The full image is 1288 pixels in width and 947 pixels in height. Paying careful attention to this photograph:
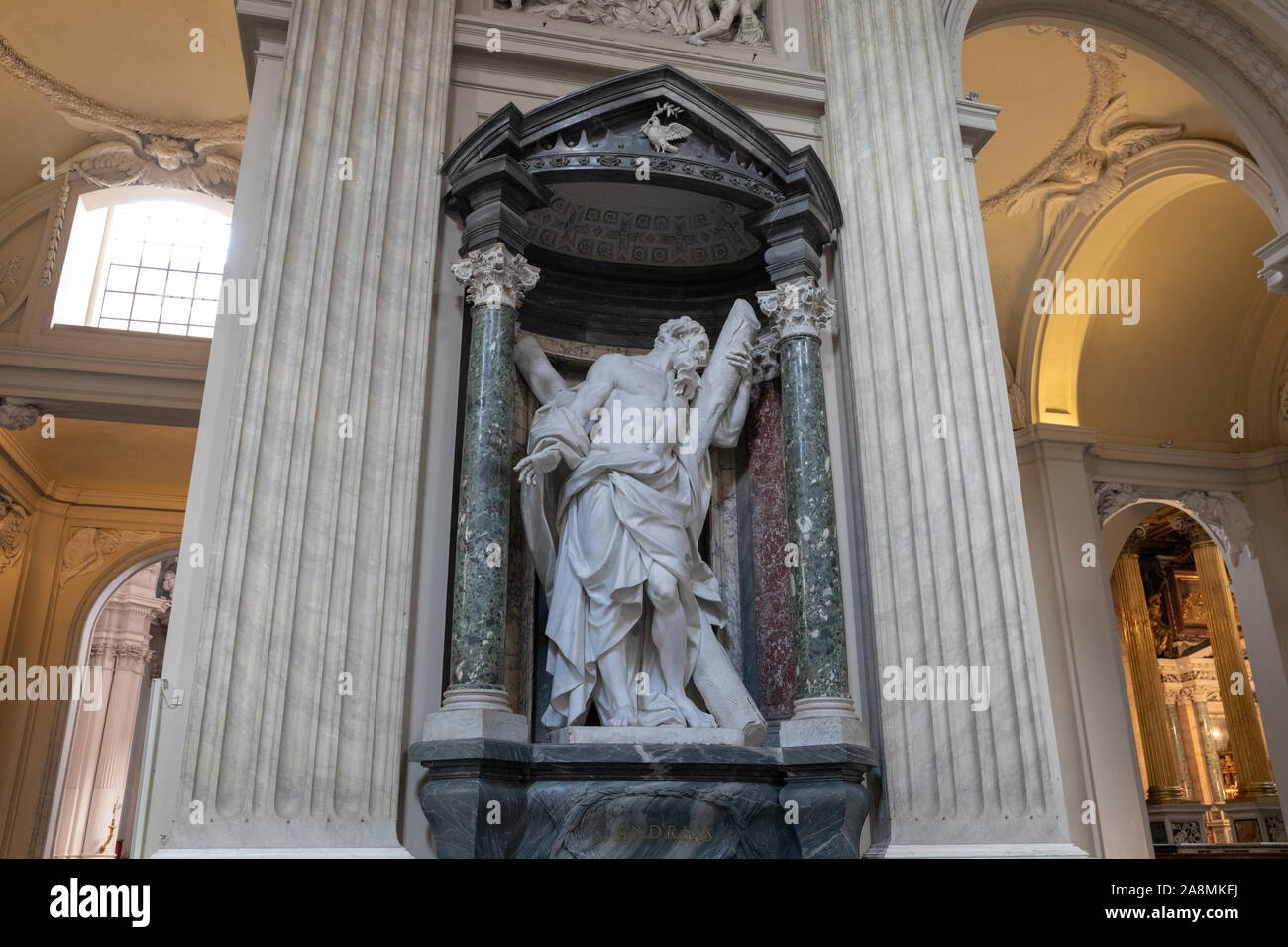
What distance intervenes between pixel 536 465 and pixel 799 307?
1.47 m

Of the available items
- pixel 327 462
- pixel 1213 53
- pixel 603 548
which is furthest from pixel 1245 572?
pixel 327 462

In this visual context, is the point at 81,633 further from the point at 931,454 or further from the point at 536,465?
the point at 931,454

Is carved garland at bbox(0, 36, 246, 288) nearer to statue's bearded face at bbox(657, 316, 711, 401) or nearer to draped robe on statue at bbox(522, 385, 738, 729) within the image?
statue's bearded face at bbox(657, 316, 711, 401)

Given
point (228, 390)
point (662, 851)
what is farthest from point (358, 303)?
point (662, 851)

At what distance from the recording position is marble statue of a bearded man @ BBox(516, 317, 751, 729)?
15.4ft

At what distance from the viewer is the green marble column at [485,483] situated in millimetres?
4270

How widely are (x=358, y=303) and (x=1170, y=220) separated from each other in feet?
29.1

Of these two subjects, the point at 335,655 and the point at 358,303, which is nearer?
the point at 335,655

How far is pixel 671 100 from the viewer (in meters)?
5.14

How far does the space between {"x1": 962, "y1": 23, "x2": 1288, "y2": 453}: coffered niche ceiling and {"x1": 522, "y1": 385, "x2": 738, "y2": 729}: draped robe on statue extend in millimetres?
6268

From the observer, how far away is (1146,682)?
14742mm

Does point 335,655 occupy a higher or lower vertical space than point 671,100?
lower
